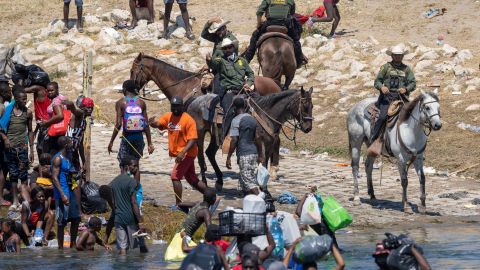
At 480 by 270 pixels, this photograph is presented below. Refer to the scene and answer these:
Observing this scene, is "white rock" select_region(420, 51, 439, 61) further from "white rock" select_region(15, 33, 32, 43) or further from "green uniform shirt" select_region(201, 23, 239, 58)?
"white rock" select_region(15, 33, 32, 43)

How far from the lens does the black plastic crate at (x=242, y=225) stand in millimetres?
15273

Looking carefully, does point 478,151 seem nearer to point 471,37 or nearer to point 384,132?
point 384,132

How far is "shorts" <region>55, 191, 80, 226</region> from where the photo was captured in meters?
18.5

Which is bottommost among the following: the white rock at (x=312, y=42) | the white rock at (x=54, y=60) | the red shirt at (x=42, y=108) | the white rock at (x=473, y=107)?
the white rock at (x=473, y=107)

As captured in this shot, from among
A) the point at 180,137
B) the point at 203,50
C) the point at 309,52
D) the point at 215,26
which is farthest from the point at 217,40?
the point at 203,50

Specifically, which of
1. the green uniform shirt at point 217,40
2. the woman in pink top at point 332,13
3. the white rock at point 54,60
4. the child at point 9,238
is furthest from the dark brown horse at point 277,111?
the white rock at point 54,60

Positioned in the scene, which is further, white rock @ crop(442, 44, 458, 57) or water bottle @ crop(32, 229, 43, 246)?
white rock @ crop(442, 44, 458, 57)

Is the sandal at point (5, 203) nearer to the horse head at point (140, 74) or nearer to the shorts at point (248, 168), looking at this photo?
the shorts at point (248, 168)

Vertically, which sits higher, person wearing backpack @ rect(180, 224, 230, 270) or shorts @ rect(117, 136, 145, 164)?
shorts @ rect(117, 136, 145, 164)

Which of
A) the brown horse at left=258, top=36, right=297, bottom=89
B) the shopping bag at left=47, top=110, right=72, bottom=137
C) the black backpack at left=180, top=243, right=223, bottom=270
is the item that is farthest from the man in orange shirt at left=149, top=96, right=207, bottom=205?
the black backpack at left=180, top=243, right=223, bottom=270

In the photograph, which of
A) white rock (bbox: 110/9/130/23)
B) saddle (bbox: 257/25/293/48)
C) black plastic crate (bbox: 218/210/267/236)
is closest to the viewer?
black plastic crate (bbox: 218/210/267/236)

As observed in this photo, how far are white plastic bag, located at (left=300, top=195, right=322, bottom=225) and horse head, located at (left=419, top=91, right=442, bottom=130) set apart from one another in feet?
17.2

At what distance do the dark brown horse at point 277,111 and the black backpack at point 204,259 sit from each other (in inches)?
347

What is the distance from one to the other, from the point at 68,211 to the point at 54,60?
16.0 meters
